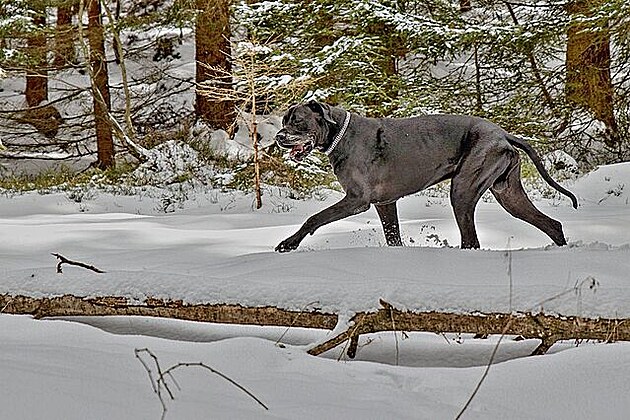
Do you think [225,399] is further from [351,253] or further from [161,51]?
[161,51]

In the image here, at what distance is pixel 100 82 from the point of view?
1528 cm

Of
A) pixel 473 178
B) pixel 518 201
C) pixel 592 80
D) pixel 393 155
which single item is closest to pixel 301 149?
pixel 393 155

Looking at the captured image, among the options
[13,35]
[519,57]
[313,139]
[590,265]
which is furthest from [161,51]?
[590,265]

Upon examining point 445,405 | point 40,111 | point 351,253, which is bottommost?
point 445,405

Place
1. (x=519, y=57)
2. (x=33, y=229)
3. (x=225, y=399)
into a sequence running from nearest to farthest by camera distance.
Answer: (x=225, y=399) < (x=33, y=229) < (x=519, y=57)

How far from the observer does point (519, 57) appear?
533 inches

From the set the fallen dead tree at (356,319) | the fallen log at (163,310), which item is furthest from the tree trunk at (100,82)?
the fallen dead tree at (356,319)

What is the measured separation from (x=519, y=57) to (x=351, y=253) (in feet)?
33.9

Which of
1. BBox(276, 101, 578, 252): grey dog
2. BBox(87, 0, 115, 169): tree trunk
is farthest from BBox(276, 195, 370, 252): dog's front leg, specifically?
BBox(87, 0, 115, 169): tree trunk

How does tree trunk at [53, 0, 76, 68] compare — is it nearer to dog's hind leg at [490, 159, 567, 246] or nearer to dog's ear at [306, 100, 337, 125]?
dog's ear at [306, 100, 337, 125]

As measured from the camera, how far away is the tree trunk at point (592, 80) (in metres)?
12.0

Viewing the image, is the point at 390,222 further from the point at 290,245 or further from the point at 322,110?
the point at 322,110

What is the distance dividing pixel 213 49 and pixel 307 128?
10108 millimetres

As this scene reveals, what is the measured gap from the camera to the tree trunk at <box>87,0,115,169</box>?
14375 mm
